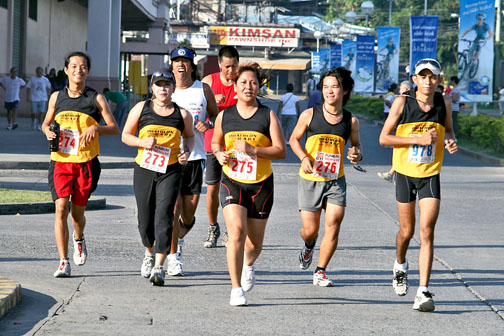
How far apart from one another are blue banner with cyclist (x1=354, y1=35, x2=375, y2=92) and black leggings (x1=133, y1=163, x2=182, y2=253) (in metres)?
44.6

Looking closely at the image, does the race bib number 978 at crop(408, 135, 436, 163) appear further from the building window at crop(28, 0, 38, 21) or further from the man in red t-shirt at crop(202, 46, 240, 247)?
the building window at crop(28, 0, 38, 21)

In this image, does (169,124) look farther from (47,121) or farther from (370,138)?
(370,138)

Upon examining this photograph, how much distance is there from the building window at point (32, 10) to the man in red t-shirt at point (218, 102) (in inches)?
1186

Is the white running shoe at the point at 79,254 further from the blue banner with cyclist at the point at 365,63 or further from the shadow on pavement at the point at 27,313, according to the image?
the blue banner with cyclist at the point at 365,63

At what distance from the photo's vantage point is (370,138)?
32000 millimetres

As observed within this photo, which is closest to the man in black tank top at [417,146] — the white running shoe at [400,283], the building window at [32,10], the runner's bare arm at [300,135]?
the white running shoe at [400,283]

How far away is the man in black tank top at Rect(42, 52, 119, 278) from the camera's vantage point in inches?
312

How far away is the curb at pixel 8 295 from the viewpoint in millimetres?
6320

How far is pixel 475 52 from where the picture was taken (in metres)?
29.6

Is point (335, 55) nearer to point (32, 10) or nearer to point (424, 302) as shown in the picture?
point (32, 10)

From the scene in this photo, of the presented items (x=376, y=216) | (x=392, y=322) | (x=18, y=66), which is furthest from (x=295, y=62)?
(x=392, y=322)

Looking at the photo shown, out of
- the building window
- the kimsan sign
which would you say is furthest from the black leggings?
the kimsan sign

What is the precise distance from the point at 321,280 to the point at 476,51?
2310 cm

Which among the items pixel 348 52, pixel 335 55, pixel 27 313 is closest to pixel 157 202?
pixel 27 313
